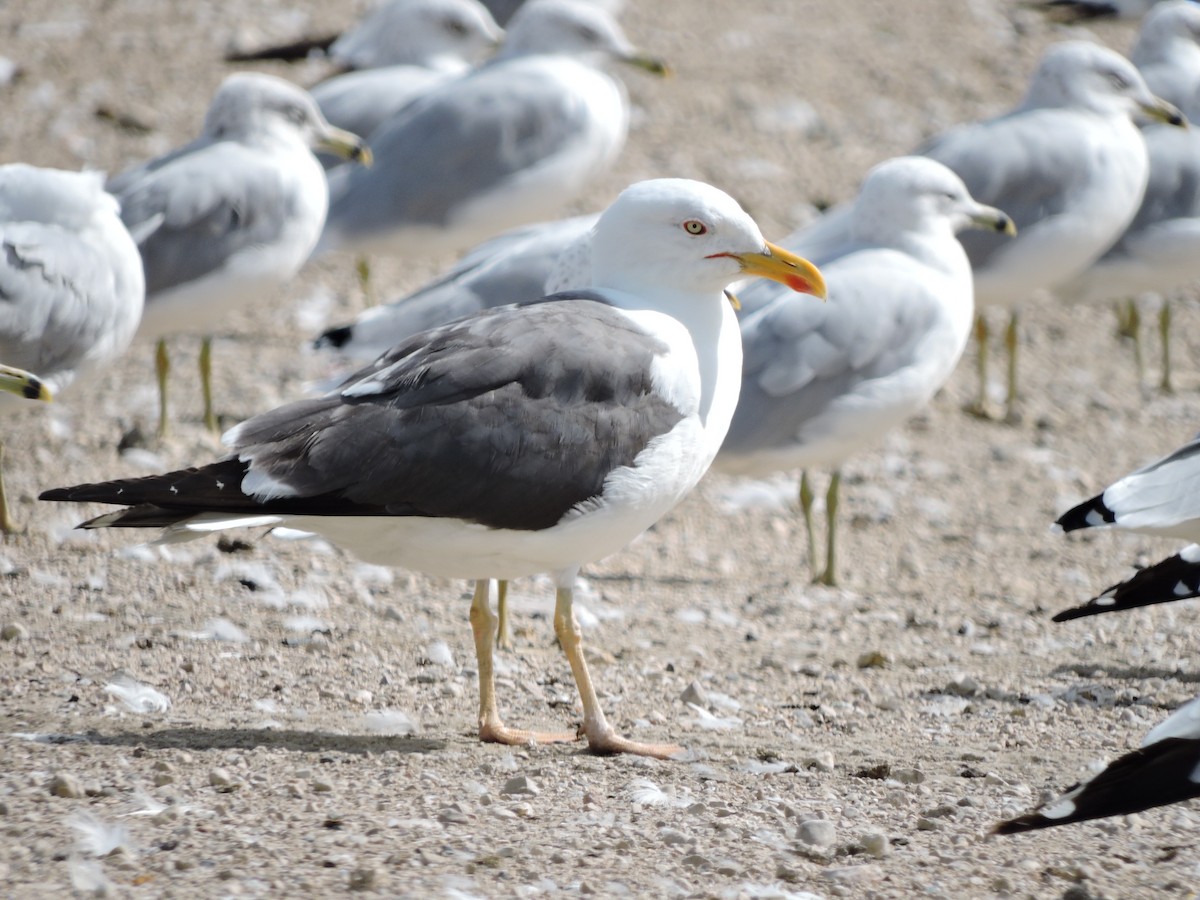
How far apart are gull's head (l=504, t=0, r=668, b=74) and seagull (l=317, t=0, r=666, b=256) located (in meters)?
0.38

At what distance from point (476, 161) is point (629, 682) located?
4.60 metres

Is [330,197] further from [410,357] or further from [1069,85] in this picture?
[410,357]

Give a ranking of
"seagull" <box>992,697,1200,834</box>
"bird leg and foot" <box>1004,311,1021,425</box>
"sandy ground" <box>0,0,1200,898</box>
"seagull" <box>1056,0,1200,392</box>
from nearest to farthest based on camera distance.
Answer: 1. "seagull" <box>992,697,1200,834</box>
2. "sandy ground" <box>0,0,1200,898</box>
3. "seagull" <box>1056,0,1200,392</box>
4. "bird leg and foot" <box>1004,311,1021,425</box>

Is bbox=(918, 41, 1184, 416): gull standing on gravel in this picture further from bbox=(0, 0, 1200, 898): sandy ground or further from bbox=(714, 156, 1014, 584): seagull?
bbox=(714, 156, 1014, 584): seagull

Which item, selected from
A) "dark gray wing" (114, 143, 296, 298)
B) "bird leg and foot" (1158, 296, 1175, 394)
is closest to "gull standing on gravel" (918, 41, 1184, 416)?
"bird leg and foot" (1158, 296, 1175, 394)

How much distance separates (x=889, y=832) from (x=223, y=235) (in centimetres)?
501

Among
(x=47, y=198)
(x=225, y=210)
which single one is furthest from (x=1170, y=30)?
(x=47, y=198)

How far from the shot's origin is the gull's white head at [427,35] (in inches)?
440

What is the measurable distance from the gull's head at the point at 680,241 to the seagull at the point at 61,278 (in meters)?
2.45

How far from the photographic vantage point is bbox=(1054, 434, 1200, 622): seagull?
14.2 feet

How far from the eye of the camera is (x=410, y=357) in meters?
4.33

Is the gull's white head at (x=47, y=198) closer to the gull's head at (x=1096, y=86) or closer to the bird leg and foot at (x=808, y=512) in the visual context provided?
the bird leg and foot at (x=808, y=512)

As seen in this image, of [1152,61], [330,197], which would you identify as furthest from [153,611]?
[1152,61]

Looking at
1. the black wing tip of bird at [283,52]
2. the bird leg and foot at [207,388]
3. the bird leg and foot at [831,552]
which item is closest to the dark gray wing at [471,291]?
the bird leg and foot at [207,388]
